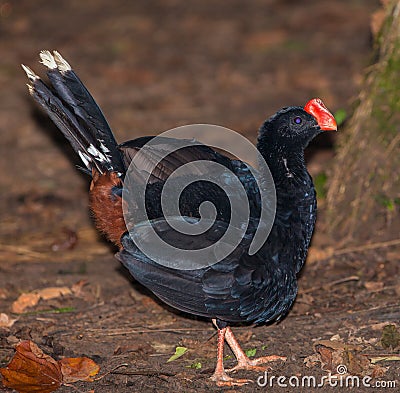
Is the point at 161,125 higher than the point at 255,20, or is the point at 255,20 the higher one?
the point at 255,20

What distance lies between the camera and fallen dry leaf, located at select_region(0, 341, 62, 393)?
13.5 feet

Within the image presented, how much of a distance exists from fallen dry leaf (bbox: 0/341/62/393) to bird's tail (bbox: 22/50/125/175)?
1285mm

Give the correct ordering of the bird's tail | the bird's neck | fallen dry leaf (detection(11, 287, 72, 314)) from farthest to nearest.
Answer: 1. fallen dry leaf (detection(11, 287, 72, 314))
2. the bird's tail
3. the bird's neck

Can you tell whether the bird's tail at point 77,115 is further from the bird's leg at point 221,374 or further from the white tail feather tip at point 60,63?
the bird's leg at point 221,374

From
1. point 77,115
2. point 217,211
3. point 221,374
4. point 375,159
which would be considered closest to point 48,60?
point 77,115

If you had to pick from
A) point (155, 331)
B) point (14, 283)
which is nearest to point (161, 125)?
point (14, 283)

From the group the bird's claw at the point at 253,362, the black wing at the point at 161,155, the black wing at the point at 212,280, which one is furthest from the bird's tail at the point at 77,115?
the bird's claw at the point at 253,362

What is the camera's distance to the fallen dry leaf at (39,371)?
412 cm

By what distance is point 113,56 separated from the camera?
1087cm

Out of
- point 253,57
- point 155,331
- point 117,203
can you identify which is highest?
point 253,57

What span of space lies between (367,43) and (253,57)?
1.61 m

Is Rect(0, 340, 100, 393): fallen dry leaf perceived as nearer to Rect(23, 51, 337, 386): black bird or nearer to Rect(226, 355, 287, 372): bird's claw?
Rect(23, 51, 337, 386): black bird

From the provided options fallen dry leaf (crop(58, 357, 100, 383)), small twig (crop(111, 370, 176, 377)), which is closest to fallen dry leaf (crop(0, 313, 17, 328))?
fallen dry leaf (crop(58, 357, 100, 383))

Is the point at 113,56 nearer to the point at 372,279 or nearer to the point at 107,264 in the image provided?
the point at 107,264
